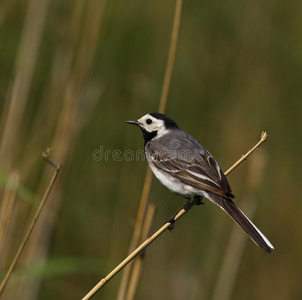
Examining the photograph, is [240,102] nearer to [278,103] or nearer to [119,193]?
[278,103]

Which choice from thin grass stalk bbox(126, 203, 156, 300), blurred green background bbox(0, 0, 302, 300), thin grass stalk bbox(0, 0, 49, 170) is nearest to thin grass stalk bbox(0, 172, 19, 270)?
thin grass stalk bbox(126, 203, 156, 300)

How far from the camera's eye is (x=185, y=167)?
3811 mm

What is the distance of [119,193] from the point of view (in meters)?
4.59

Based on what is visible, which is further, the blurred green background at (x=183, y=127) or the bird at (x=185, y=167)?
the blurred green background at (x=183, y=127)

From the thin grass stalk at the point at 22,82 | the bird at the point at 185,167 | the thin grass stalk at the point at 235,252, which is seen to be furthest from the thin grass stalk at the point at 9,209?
the thin grass stalk at the point at 235,252

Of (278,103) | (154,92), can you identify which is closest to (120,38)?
(154,92)

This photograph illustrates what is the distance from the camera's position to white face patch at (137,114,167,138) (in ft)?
14.0

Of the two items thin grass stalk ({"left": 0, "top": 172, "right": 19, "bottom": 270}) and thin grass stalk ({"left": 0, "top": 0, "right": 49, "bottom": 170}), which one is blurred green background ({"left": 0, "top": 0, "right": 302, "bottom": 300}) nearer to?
thin grass stalk ({"left": 0, "top": 0, "right": 49, "bottom": 170})

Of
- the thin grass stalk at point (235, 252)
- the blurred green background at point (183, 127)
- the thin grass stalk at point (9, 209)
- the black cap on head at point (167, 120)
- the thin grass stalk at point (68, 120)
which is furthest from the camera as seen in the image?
the blurred green background at point (183, 127)

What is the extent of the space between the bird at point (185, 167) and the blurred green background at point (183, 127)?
1.32 feet

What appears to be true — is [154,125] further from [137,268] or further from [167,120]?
[137,268]

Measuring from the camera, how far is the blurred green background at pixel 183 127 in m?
4.62

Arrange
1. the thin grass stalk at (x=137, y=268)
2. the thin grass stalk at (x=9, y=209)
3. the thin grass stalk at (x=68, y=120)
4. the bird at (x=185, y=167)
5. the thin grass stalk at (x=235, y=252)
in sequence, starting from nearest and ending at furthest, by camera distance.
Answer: the thin grass stalk at (x=9, y=209) → the thin grass stalk at (x=137, y=268) → the bird at (x=185, y=167) → the thin grass stalk at (x=68, y=120) → the thin grass stalk at (x=235, y=252)

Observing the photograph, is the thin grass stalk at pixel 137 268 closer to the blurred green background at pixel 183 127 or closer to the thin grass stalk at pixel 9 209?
the thin grass stalk at pixel 9 209
